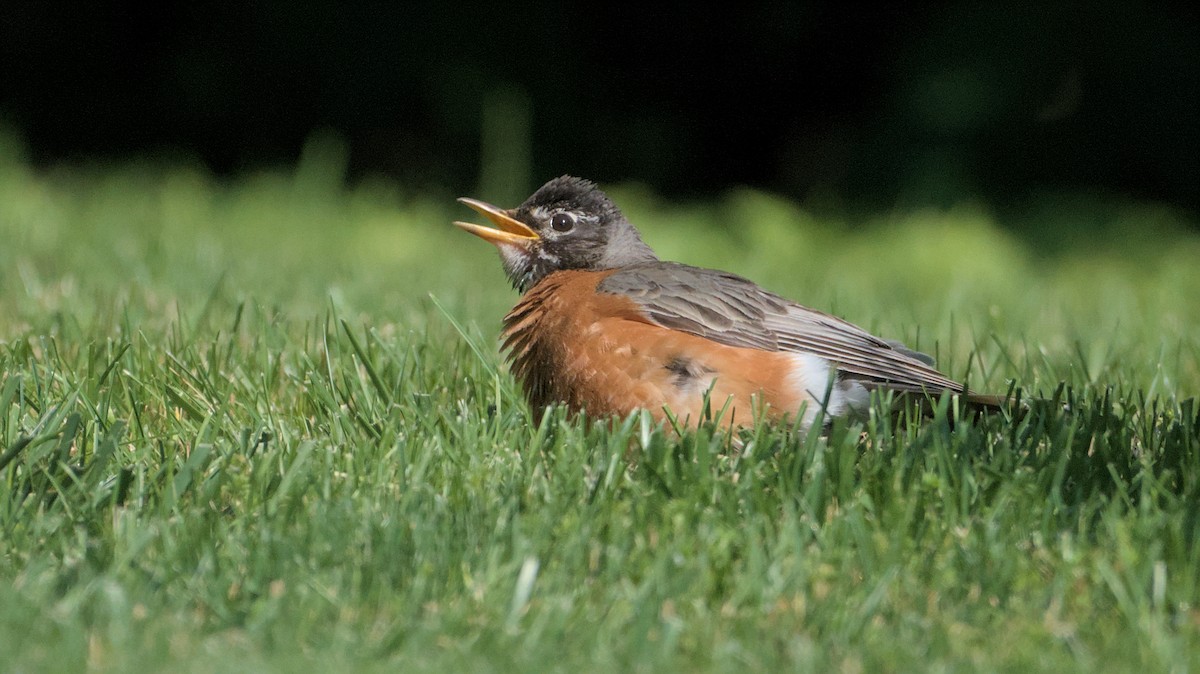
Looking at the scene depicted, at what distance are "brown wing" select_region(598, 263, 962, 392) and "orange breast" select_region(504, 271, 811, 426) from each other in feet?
0.25

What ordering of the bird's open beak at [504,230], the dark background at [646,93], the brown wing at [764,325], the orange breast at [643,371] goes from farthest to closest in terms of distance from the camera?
the dark background at [646,93] → the bird's open beak at [504,230] → the brown wing at [764,325] → the orange breast at [643,371]

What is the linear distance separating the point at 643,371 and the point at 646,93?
22.1 ft

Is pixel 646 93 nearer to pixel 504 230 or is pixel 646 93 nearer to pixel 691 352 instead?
pixel 504 230

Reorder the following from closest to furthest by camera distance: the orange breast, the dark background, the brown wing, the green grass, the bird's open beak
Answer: the green grass < the orange breast < the brown wing < the bird's open beak < the dark background

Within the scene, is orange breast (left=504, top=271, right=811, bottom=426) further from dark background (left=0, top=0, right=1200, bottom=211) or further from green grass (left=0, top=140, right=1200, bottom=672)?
dark background (left=0, top=0, right=1200, bottom=211)

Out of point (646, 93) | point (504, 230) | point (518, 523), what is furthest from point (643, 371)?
point (646, 93)

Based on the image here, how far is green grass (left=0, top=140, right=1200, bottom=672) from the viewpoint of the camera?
2215 mm

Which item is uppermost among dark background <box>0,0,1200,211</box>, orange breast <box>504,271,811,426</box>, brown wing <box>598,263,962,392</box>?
dark background <box>0,0,1200,211</box>

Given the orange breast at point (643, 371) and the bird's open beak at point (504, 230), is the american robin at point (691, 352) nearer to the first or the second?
the orange breast at point (643, 371)

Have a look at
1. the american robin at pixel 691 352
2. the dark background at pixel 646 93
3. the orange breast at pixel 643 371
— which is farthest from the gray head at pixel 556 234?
the dark background at pixel 646 93

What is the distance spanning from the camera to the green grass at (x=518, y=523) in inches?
87.2

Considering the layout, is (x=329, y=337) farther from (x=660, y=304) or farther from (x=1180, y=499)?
(x=1180, y=499)

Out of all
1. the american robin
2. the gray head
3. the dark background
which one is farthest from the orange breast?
the dark background

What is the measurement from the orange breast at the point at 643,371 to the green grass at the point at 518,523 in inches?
4.4
